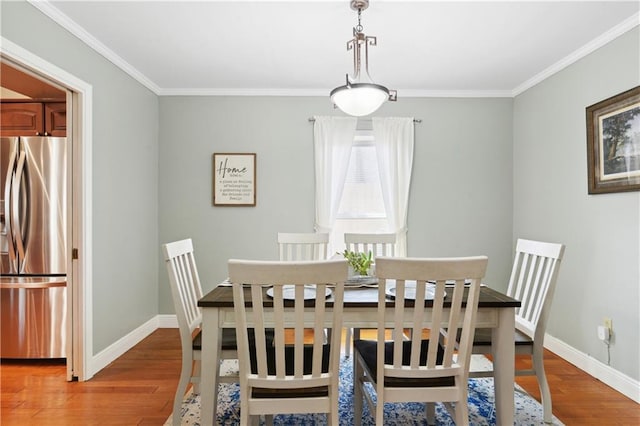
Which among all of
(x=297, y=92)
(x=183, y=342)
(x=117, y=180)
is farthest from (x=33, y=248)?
(x=297, y=92)

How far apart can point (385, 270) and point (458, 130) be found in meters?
2.97

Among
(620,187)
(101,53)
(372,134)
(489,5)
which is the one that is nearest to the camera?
(489,5)

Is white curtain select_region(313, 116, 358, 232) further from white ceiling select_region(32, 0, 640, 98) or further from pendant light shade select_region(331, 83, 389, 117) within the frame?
pendant light shade select_region(331, 83, 389, 117)

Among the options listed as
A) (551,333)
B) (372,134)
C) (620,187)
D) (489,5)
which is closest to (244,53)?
(372,134)

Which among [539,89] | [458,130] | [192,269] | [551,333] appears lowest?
[551,333]

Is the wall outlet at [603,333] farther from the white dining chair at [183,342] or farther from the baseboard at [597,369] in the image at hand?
the white dining chair at [183,342]

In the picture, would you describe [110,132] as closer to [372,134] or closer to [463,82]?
[372,134]

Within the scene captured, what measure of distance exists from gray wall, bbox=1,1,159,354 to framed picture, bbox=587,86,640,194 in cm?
373

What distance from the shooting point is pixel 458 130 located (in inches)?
158

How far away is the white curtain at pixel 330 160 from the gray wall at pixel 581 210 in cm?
175

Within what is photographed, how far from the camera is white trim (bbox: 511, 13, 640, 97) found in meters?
2.54

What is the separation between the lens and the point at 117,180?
3227mm

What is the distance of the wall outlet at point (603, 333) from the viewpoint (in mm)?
2719

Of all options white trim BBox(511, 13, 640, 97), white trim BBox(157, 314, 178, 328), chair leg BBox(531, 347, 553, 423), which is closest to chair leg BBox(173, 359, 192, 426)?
chair leg BBox(531, 347, 553, 423)
